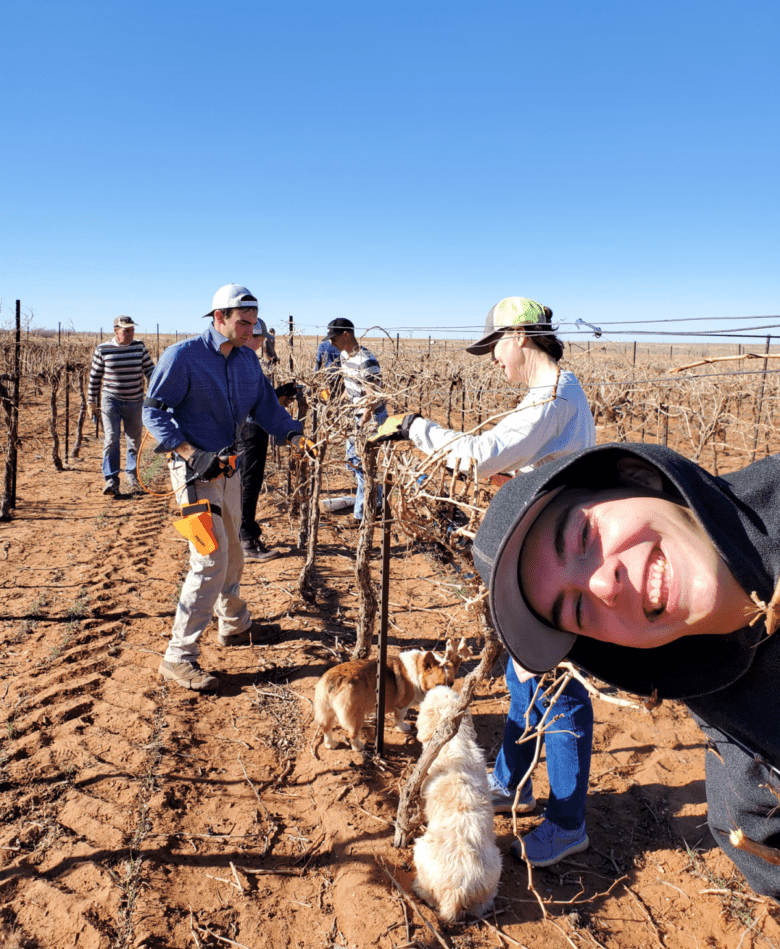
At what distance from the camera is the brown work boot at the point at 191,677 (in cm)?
362

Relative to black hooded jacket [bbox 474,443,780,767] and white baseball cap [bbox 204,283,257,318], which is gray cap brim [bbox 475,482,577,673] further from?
white baseball cap [bbox 204,283,257,318]

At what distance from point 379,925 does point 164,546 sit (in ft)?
15.4

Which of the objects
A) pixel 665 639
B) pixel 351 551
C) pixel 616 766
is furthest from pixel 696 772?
pixel 351 551

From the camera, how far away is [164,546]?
20.0ft

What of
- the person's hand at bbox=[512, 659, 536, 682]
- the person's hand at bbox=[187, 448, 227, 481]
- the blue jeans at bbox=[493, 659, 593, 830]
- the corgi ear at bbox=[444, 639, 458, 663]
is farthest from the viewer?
the person's hand at bbox=[187, 448, 227, 481]

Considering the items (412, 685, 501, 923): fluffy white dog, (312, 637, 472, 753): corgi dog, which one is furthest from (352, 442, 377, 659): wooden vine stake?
(412, 685, 501, 923): fluffy white dog

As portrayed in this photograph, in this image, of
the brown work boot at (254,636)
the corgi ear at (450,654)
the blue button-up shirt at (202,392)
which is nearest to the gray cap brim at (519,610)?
the corgi ear at (450,654)

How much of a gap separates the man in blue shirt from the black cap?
1620mm

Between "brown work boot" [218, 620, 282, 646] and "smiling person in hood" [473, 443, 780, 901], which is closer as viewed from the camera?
"smiling person in hood" [473, 443, 780, 901]

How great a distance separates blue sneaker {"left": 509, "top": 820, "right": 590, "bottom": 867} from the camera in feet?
8.02

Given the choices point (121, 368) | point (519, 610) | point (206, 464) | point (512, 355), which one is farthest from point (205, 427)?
point (121, 368)

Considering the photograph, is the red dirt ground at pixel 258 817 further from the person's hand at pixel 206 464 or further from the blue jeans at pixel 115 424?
the blue jeans at pixel 115 424

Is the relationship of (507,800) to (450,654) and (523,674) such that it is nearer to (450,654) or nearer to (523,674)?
(450,654)

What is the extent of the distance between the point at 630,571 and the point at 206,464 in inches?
112
